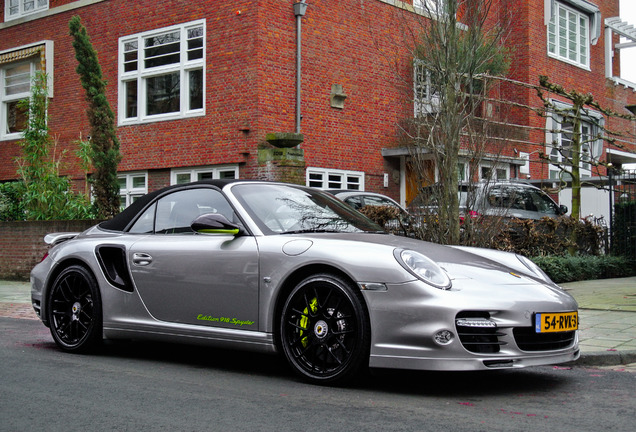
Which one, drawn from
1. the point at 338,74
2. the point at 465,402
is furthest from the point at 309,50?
the point at 465,402

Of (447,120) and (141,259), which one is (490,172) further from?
(141,259)

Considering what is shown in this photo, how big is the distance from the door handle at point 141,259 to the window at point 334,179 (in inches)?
458

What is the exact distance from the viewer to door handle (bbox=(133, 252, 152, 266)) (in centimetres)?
600

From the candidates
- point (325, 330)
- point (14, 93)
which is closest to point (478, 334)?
point (325, 330)

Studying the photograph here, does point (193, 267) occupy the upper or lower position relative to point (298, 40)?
lower

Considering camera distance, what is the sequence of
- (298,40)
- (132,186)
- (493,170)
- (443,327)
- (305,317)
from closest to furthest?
1. (443,327)
2. (305,317)
3. (493,170)
4. (298,40)
5. (132,186)

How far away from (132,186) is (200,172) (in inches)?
91.3

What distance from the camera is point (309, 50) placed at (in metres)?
17.8

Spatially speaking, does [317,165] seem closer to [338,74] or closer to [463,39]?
[338,74]

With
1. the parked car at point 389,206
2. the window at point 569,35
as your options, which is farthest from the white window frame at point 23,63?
the window at point 569,35

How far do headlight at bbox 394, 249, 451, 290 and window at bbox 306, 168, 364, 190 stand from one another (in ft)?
41.8

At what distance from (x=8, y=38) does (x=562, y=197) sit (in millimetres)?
16330

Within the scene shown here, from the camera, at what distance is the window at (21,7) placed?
21.7 metres

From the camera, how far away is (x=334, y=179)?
1827 centimetres
